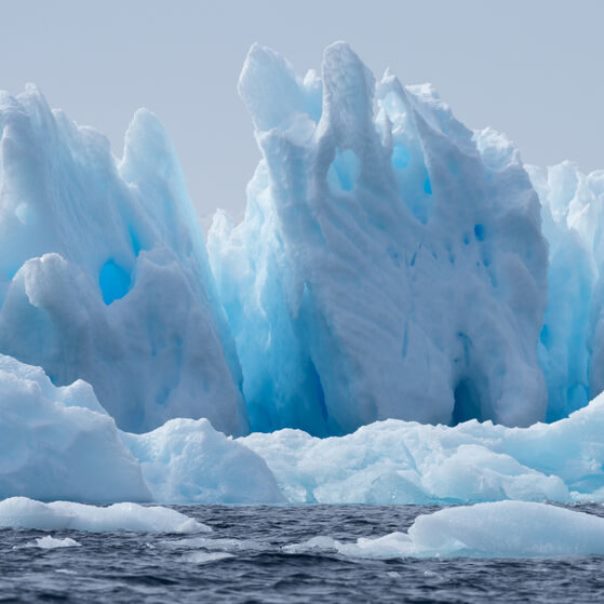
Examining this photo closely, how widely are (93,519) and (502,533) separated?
3.97 meters

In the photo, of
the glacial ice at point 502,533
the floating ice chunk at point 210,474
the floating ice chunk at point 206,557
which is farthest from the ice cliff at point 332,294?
the floating ice chunk at point 206,557

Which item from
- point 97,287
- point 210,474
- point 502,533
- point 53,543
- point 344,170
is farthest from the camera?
point 344,170

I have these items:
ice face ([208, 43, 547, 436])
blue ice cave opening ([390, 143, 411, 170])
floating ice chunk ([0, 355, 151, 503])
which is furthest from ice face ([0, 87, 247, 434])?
blue ice cave opening ([390, 143, 411, 170])

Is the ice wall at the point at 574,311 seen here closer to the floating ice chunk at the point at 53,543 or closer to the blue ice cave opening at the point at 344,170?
the blue ice cave opening at the point at 344,170

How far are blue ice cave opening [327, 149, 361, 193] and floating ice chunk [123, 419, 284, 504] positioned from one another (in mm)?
11494

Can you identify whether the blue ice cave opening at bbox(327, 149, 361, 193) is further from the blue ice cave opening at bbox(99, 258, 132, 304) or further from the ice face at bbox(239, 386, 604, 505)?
the ice face at bbox(239, 386, 604, 505)

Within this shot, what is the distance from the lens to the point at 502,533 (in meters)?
10.3

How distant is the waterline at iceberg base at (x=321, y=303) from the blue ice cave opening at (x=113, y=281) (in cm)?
6

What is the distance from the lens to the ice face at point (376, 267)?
2573cm

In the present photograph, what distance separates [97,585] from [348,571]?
1.93 meters

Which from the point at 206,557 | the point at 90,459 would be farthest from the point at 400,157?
the point at 206,557

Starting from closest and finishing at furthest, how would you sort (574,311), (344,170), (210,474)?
(210,474) < (344,170) < (574,311)

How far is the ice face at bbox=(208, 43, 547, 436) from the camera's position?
2573 centimetres

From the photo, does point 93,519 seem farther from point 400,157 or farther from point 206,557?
point 400,157
